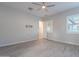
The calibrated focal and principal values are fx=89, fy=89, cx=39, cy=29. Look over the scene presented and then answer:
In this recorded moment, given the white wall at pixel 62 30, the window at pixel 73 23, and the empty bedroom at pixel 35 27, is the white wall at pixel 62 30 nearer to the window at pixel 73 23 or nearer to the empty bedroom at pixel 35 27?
the empty bedroom at pixel 35 27

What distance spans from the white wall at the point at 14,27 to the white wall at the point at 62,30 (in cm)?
191

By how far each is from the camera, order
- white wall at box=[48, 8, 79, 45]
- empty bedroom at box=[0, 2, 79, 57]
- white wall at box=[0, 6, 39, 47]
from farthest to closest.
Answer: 1. white wall at box=[48, 8, 79, 45]
2. white wall at box=[0, 6, 39, 47]
3. empty bedroom at box=[0, 2, 79, 57]

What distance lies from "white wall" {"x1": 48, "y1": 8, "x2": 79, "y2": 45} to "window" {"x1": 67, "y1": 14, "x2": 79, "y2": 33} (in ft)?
0.92

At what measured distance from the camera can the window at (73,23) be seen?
570 centimetres

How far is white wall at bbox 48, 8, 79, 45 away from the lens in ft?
18.4

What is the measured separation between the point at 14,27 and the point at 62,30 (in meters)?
3.44

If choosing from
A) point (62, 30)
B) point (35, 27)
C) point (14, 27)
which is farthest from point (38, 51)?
point (35, 27)

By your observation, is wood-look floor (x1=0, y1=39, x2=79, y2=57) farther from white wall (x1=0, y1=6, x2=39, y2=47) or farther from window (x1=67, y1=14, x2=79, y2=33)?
window (x1=67, y1=14, x2=79, y2=33)

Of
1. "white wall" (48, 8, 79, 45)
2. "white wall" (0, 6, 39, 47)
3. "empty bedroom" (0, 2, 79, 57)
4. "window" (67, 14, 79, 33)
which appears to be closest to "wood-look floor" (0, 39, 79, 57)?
"empty bedroom" (0, 2, 79, 57)

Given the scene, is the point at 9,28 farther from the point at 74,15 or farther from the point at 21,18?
the point at 74,15

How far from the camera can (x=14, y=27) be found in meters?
5.79

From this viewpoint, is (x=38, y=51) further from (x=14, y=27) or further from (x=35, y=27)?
(x=35, y=27)

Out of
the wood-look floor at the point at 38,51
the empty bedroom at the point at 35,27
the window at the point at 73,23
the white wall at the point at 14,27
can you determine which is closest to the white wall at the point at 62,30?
the empty bedroom at the point at 35,27

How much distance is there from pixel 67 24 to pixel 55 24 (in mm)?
1501
